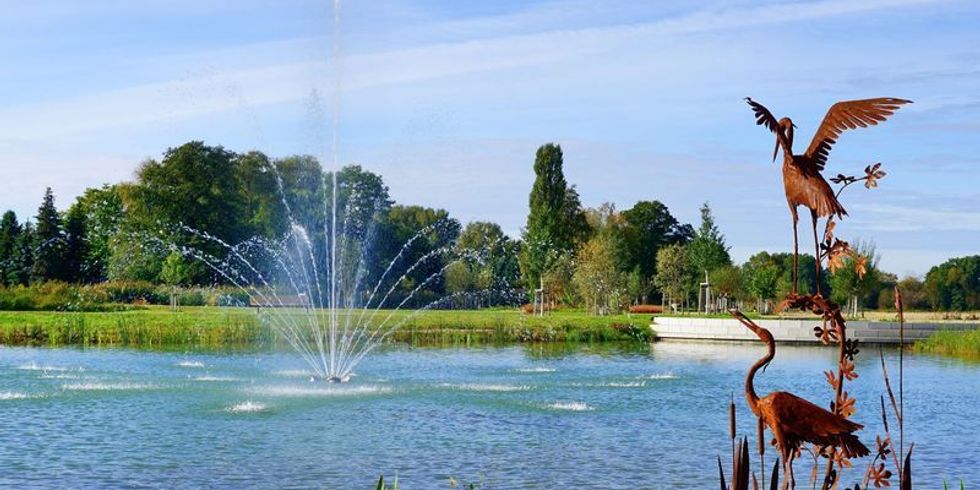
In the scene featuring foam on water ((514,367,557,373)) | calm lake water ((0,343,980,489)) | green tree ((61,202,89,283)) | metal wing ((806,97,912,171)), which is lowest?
calm lake water ((0,343,980,489))

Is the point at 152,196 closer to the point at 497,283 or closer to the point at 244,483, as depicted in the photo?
the point at 497,283

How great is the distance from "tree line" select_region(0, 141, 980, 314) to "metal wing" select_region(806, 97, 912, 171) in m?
45.4

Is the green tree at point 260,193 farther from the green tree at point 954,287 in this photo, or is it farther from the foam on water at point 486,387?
the foam on water at point 486,387

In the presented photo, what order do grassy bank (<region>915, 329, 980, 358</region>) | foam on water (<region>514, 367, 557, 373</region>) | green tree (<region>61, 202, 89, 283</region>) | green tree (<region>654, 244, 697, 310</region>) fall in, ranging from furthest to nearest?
green tree (<region>61, 202, 89, 283</region>), green tree (<region>654, 244, 697, 310</region>), grassy bank (<region>915, 329, 980, 358</region>), foam on water (<region>514, 367, 557, 373</region>)

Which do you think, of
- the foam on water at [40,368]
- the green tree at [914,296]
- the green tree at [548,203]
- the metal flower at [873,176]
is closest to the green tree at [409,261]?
the green tree at [548,203]

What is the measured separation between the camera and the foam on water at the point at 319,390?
23.0 m

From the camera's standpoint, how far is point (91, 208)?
68875mm

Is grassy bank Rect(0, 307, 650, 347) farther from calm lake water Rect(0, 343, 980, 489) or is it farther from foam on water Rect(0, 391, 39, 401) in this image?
foam on water Rect(0, 391, 39, 401)

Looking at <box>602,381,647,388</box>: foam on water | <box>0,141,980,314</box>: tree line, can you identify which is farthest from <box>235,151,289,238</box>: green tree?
<box>602,381,647,388</box>: foam on water

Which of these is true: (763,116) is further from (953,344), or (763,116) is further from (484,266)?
(484,266)

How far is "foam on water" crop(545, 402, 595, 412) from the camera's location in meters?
21.6

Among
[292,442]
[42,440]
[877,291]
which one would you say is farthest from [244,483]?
[877,291]

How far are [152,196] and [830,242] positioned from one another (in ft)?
220

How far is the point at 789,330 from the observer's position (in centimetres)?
4038
